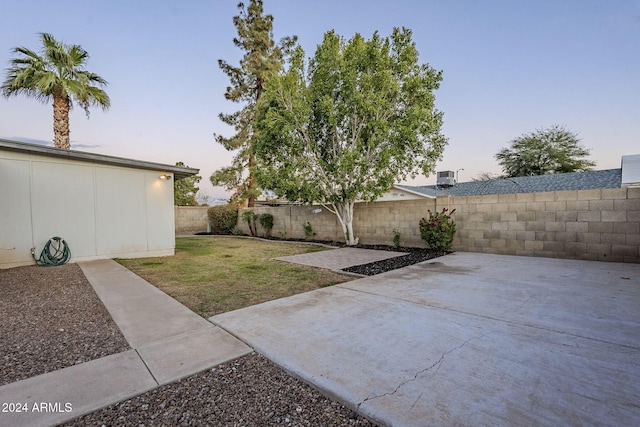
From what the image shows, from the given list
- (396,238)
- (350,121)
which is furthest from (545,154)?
(350,121)

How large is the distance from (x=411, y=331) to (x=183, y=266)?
220 inches

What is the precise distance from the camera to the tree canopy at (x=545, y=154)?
63.1 ft

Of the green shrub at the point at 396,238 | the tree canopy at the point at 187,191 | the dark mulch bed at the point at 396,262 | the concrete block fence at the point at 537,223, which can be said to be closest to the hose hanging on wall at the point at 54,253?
the dark mulch bed at the point at 396,262

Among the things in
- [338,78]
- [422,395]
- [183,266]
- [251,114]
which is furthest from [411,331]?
[251,114]

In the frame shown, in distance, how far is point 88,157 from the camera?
21.9 feet

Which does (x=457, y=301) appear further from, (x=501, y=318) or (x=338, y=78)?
(x=338, y=78)

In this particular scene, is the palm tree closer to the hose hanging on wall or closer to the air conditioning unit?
the hose hanging on wall

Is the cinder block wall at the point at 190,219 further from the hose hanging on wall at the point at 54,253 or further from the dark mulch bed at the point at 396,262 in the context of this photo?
the dark mulch bed at the point at 396,262

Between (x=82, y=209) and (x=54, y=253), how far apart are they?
116cm

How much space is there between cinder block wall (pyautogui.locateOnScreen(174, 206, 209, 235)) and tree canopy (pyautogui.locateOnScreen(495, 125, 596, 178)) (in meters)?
22.6

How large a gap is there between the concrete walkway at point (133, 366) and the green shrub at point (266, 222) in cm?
1008

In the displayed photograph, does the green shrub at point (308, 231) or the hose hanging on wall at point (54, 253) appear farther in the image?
the green shrub at point (308, 231)

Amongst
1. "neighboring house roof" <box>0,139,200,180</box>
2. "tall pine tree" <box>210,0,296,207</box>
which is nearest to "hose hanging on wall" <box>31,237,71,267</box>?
"neighboring house roof" <box>0,139,200,180</box>

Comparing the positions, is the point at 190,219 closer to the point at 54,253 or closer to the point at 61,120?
the point at 61,120
